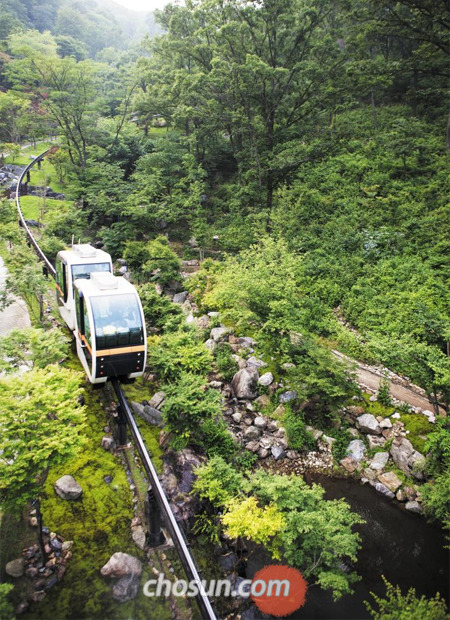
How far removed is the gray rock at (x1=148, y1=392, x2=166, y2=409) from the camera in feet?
38.9

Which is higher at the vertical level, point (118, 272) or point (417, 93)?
point (417, 93)

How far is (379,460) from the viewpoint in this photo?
11.2 m

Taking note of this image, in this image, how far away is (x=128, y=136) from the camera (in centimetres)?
3098

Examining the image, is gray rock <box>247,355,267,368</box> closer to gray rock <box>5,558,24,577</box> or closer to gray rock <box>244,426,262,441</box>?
gray rock <box>244,426,262,441</box>

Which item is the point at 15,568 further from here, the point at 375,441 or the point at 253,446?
the point at 375,441

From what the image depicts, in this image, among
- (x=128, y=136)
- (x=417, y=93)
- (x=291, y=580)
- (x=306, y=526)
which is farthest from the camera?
(x=128, y=136)

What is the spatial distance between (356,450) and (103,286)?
371 inches

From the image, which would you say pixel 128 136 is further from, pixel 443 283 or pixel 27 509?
pixel 27 509

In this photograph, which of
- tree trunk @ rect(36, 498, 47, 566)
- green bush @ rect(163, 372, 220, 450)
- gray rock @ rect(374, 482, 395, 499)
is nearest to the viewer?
tree trunk @ rect(36, 498, 47, 566)

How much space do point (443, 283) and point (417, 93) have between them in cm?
1678

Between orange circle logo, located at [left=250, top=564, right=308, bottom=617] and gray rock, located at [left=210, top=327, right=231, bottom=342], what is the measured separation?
868cm

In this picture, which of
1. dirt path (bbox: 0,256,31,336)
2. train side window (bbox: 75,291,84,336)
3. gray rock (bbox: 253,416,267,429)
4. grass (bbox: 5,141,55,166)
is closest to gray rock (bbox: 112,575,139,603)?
gray rock (bbox: 253,416,267,429)

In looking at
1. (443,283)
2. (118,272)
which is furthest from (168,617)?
(118,272)

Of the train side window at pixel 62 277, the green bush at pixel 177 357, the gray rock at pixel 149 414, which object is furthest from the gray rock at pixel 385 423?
the train side window at pixel 62 277
